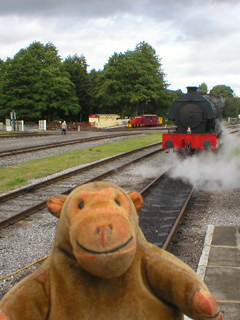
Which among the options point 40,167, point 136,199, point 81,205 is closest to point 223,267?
point 136,199

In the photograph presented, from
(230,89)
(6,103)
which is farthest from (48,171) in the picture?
(230,89)

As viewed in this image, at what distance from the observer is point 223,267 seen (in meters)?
4.98

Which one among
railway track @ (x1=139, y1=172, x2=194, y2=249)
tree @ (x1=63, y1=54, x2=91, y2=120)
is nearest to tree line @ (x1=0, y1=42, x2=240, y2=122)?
tree @ (x1=63, y1=54, x2=91, y2=120)

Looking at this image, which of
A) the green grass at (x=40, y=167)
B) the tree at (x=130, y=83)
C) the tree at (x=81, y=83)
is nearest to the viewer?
the green grass at (x=40, y=167)

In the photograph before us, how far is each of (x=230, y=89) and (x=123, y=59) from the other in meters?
61.1

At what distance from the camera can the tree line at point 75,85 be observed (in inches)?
2066

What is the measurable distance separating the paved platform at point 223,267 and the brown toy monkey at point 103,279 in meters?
2.03

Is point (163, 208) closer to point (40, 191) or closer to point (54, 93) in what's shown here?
point (40, 191)

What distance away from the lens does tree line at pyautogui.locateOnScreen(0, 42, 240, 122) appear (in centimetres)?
5247

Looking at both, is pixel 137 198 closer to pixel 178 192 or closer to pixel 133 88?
pixel 178 192

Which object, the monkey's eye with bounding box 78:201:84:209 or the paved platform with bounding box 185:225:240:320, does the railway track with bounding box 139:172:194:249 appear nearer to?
the paved platform with bounding box 185:225:240:320

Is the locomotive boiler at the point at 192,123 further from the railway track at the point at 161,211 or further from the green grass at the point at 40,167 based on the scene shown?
the green grass at the point at 40,167

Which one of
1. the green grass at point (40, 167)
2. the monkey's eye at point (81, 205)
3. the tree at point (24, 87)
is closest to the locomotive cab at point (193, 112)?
the green grass at point (40, 167)

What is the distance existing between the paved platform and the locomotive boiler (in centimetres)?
658
